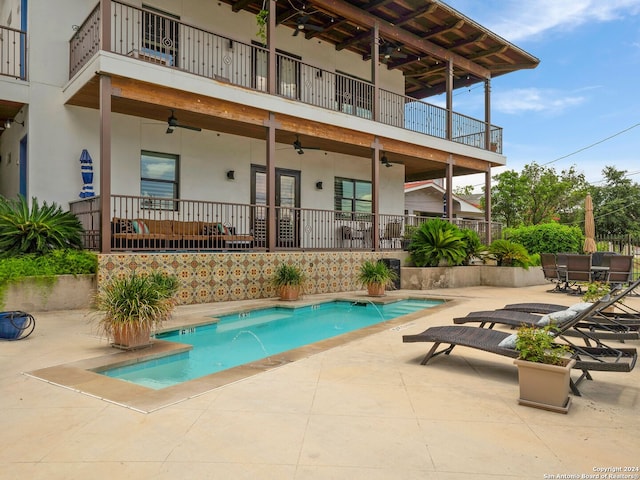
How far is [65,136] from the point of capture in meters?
10.1

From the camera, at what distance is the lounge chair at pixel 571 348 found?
3.94 m

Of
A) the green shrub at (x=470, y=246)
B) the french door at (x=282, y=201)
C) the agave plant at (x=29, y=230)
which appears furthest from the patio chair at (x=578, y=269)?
the agave plant at (x=29, y=230)

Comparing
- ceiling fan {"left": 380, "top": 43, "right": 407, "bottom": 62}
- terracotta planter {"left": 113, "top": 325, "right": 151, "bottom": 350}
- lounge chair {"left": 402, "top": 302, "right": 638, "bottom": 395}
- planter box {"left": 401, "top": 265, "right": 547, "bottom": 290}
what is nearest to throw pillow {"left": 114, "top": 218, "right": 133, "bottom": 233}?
terracotta planter {"left": 113, "top": 325, "right": 151, "bottom": 350}

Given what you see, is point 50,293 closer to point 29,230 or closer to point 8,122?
point 29,230

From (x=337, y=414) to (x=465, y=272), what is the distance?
37.9 feet

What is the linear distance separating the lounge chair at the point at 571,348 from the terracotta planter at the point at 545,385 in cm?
42

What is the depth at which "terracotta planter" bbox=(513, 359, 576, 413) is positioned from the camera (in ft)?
11.6

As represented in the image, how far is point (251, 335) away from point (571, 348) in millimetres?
4608

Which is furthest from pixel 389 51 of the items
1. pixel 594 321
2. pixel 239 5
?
pixel 594 321

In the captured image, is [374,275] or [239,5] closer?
[374,275]

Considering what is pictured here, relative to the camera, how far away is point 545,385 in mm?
3613

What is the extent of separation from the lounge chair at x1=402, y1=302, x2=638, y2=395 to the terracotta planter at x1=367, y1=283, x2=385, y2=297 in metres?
5.83

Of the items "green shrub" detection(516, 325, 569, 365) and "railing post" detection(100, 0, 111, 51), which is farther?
"railing post" detection(100, 0, 111, 51)

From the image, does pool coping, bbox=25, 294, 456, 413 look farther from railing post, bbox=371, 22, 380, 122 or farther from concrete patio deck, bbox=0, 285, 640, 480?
railing post, bbox=371, 22, 380, 122
